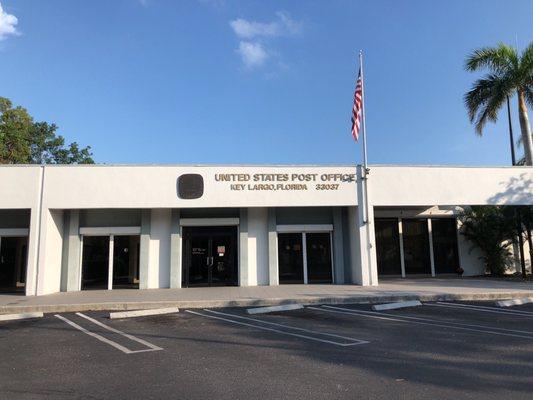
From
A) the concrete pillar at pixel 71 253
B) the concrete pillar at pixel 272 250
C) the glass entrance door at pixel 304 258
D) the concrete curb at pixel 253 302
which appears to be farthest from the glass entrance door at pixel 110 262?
the glass entrance door at pixel 304 258

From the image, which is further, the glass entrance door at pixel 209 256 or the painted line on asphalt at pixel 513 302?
the glass entrance door at pixel 209 256

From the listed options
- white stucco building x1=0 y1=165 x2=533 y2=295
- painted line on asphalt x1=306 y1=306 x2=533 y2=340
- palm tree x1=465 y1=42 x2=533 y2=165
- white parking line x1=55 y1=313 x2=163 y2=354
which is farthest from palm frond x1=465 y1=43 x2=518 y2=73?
white parking line x1=55 y1=313 x2=163 y2=354

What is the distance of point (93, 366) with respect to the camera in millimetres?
7020

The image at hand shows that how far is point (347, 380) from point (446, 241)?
1888cm

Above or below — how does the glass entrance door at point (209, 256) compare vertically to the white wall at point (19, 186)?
below

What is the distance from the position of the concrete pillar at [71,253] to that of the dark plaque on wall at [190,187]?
4639 mm

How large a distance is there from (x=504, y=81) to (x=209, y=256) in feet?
51.0

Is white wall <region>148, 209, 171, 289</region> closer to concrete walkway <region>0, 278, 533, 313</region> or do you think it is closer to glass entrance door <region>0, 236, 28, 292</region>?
concrete walkway <region>0, 278, 533, 313</region>

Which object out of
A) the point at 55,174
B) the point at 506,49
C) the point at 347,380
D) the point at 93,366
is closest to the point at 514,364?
the point at 347,380

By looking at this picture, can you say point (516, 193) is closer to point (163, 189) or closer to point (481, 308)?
point (481, 308)

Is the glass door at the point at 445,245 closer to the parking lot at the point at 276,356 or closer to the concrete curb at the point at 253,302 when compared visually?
the concrete curb at the point at 253,302

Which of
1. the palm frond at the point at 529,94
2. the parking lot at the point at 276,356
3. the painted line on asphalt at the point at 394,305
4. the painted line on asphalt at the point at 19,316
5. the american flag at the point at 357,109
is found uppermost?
the palm frond at the point at 529,94

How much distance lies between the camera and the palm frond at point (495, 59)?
2114cm

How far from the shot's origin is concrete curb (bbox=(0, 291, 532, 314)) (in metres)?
13.6
